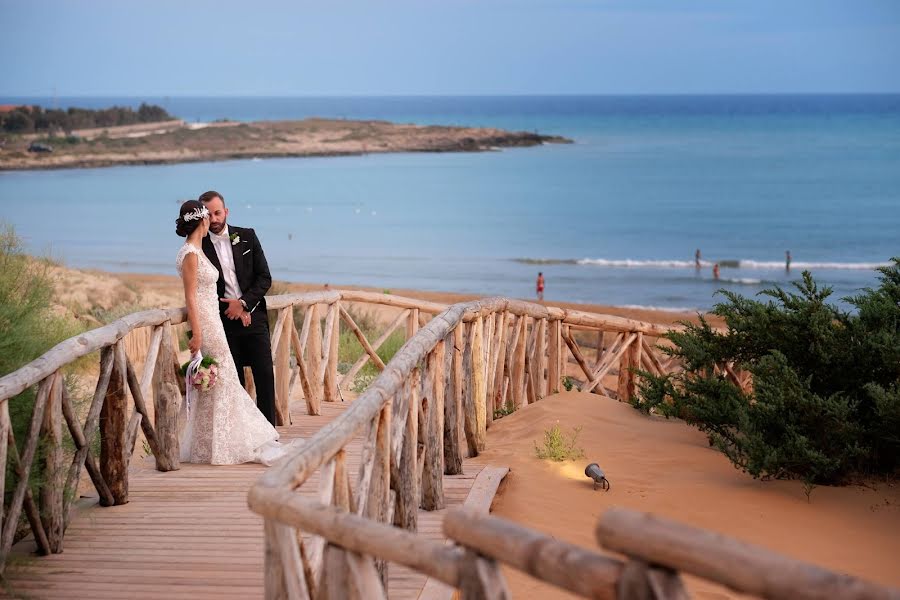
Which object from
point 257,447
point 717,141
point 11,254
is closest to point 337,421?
point 257,447

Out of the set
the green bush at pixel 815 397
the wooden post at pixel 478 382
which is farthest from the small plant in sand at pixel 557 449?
the green bush at pixel 815 397

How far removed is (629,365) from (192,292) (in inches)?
221

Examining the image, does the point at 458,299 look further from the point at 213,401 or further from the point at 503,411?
the point at 213,401

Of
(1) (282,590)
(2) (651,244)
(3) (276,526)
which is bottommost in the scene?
(2) (651,244)

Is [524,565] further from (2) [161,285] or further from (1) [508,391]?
(2) [161,285]

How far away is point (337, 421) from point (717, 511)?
11.3 feet

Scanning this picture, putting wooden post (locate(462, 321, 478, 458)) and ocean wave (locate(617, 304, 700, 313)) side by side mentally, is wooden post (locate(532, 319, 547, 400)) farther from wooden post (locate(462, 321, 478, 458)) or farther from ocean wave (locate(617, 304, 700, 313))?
ocean wave (locate(617, 304, 700, 313))

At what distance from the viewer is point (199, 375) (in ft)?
22.4

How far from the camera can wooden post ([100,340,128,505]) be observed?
230 inches

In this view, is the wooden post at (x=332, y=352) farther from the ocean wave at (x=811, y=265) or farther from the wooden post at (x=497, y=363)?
the ocean wave at (x=811, y=265)

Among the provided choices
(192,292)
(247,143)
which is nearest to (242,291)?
(192,292)

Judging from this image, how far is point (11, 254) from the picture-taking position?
6910mm

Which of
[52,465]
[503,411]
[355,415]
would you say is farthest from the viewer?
[503,411]

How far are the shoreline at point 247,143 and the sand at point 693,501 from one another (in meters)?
72.1
